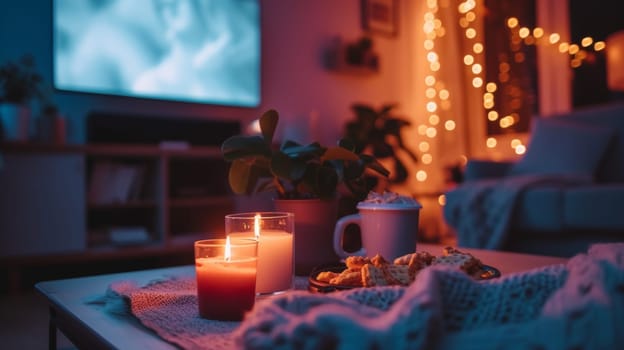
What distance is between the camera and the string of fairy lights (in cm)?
366

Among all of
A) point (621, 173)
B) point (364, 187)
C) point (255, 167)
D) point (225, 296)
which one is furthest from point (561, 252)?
point (225, 296)

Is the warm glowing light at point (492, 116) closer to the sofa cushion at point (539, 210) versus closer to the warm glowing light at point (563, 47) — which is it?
the warm glowing light at point (563, 47)

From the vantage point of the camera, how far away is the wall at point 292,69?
2.36 m

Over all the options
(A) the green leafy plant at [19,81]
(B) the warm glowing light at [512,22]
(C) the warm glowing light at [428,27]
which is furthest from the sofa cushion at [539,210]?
(C) the warm glowing light at [428,27]

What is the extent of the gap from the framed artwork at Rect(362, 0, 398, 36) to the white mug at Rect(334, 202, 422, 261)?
3182mm

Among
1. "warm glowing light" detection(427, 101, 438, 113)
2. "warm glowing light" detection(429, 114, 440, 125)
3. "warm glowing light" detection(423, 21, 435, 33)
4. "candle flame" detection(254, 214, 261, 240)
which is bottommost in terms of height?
"candle flame" detection(254, 214, 261, 240)

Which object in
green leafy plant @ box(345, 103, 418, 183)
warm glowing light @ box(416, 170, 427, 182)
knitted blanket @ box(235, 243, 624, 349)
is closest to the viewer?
knitted blanket @ box(235, 243, 624, 349)

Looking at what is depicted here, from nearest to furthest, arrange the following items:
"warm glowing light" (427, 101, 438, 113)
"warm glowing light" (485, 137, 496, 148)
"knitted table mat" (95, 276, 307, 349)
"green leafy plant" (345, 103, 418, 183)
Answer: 1. "knitted table mat" (95, 276, 307, 349)
2. "green leafy plant" (345, 103, 418, 183)
3. "warm glowing light" (485, 137, 496, 148)
4. "warm glowing light" (427, 101, 438, 113)

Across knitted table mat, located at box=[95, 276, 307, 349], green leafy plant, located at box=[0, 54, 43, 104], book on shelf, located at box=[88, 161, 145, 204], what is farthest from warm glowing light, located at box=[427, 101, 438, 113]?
knitted table mat, located at box=[95, 276, 307, 349]

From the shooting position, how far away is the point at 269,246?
25.8 inches

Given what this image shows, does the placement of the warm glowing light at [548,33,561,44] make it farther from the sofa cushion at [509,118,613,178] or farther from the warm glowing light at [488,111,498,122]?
the sofa cushion at [509,118,613,178]

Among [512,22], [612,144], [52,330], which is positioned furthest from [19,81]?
[512,22]

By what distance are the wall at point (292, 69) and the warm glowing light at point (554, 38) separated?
1052 mm

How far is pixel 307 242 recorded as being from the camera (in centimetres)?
79
